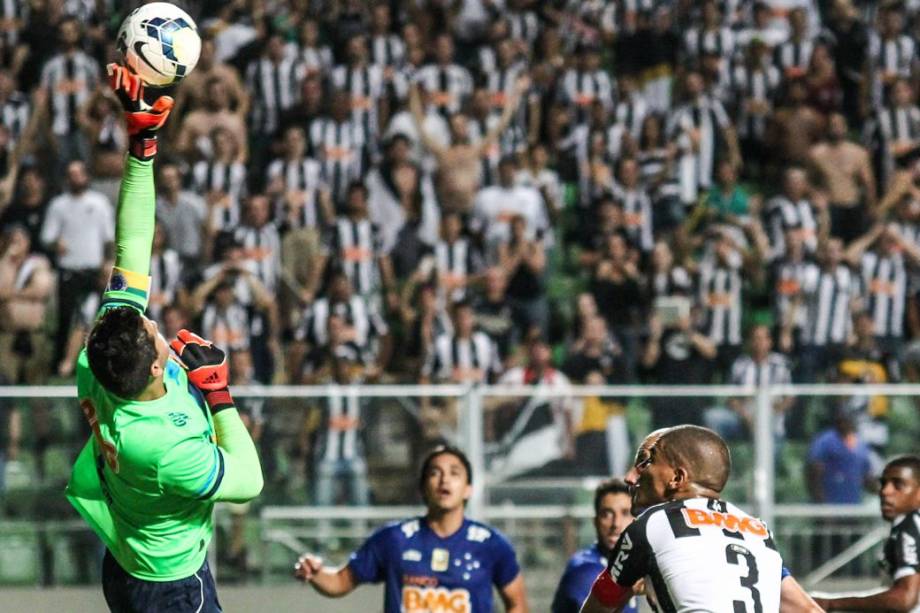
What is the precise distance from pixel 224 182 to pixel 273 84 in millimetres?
1794

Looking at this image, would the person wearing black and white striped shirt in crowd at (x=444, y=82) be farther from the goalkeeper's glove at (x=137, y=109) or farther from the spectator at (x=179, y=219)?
the goalkeeper's glove at (x=137, y=109)

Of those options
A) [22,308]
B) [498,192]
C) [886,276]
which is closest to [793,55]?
[886,276]

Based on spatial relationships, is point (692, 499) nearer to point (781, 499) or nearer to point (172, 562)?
point (172, 562)

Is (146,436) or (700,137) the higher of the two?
(700,137)

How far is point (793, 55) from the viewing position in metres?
18.4

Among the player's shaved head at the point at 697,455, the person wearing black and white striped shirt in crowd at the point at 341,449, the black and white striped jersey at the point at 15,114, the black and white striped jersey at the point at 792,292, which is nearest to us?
the player's shaved head at the point at 697,455

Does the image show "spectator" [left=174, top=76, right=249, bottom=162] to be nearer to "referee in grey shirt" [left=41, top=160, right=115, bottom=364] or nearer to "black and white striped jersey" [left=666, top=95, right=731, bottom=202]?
"referee in grey shirt" [left=41, top=160, right=115, bottom=364]

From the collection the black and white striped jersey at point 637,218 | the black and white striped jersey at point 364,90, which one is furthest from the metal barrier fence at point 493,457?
the black and white striped jersey at point 364,90

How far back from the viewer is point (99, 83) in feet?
56.7

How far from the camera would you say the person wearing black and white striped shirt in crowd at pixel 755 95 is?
1816 cm

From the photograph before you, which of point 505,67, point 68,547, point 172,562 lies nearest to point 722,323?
point 505,67

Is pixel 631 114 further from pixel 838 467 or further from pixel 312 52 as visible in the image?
pixel 838 467

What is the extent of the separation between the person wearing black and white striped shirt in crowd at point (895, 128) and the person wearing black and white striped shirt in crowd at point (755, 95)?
1095 millimetres

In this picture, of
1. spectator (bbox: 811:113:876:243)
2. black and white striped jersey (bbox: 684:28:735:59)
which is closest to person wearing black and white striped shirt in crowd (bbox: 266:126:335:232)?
black and white striped jersey (bbox: 684:28:735:59)
